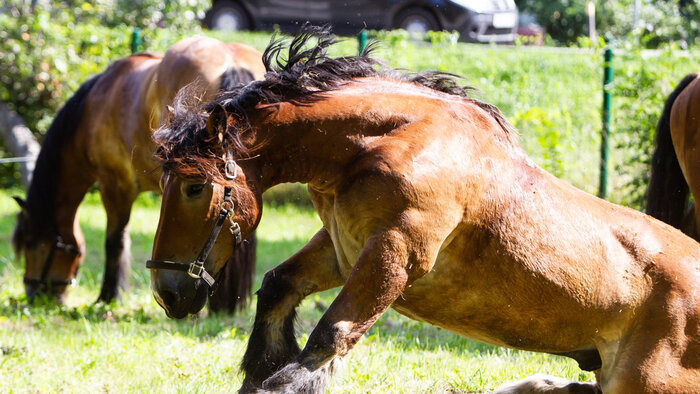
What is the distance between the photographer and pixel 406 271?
3205mm

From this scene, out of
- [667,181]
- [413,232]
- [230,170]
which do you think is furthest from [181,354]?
[667,181]

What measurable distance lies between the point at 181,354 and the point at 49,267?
274cm

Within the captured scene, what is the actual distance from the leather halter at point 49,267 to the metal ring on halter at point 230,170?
15.7 ft

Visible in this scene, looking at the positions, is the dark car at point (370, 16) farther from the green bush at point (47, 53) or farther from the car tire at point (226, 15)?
the green bush at point (47, 53)

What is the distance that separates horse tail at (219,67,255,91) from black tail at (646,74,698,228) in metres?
3.28

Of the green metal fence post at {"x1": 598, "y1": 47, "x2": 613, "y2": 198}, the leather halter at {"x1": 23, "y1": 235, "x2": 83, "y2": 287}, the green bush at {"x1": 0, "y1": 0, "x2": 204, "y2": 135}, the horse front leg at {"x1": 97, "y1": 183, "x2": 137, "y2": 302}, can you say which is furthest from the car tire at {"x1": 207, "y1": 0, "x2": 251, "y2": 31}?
the leather halter at {"x1": 23, "y1": 235, "x2": 83, "y2": 287}

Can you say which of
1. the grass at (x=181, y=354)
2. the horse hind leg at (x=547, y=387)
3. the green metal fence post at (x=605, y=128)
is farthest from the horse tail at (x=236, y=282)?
the green metal fence post at (x=605, y=128)

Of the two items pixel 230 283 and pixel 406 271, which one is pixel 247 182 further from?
pixel 230 283

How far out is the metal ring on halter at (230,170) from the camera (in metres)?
3.23

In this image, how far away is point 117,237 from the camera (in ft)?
24.4

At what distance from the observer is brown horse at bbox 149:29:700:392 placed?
10.5 ft

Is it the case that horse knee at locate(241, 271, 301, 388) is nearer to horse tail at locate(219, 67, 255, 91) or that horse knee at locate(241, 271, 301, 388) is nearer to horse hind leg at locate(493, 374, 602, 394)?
horse hind leg at locate(493, 374, 602, 394)

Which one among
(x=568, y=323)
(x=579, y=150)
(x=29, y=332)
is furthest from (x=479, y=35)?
(x=568, y=323)

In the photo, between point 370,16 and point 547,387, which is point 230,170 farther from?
point 370,16
